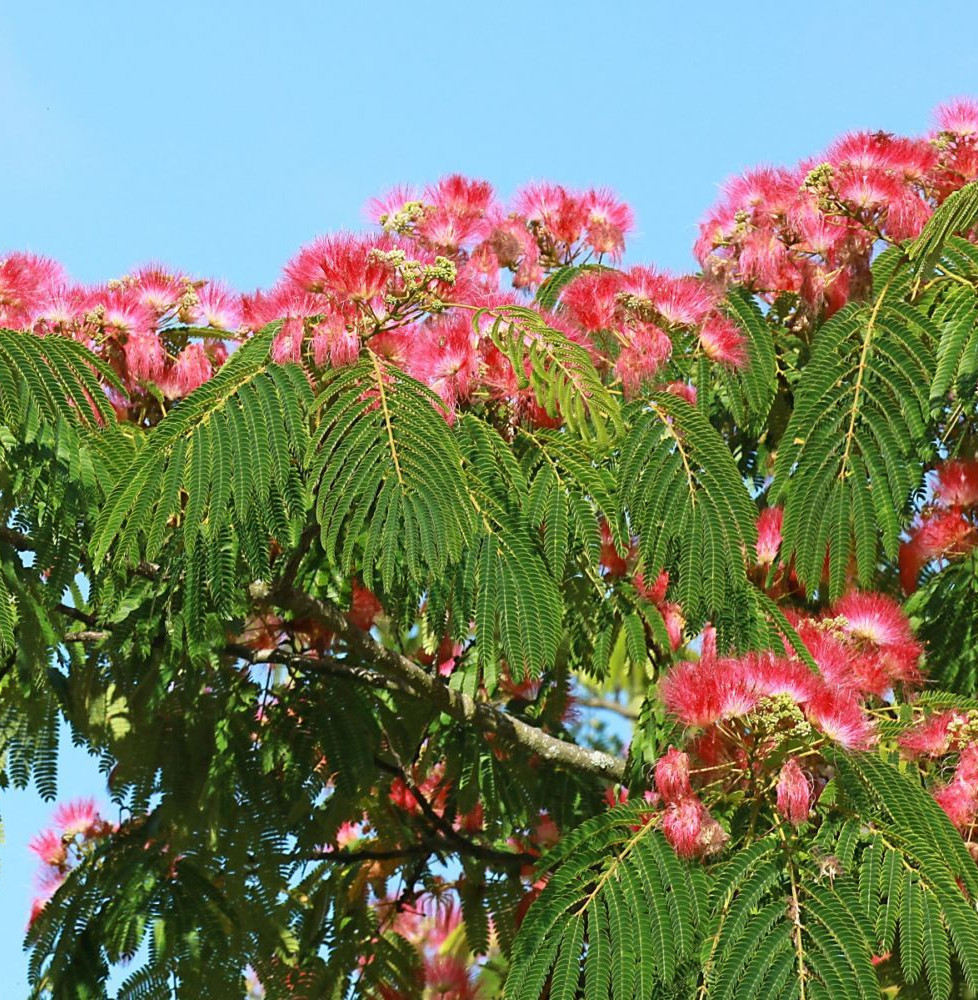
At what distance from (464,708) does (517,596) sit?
47.7 inches

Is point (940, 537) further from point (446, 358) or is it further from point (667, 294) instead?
point (446, 358)

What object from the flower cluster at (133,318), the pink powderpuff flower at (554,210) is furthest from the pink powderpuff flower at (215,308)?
the pink powderpuff flower at (554,210)

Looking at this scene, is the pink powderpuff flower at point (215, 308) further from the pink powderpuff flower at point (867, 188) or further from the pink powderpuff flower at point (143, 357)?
the pink powderpuff flower at point (867, 188)

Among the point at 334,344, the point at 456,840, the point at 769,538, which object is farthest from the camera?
the point at 456,840

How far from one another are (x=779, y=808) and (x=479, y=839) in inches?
87.0

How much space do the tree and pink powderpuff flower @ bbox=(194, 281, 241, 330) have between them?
0.01m

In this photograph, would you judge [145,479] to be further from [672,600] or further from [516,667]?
[672,600]

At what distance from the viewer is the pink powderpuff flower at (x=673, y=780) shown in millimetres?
4117

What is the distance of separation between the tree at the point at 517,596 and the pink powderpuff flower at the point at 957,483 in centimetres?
1

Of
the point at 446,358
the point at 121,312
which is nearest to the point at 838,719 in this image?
the point at 446,358

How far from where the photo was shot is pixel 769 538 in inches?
211

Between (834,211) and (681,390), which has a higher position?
(834,211)

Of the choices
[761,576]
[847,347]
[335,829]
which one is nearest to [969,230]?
[847,347]

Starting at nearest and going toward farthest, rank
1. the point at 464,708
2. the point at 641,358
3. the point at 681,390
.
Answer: the point at 641,358 → the point at 681,390 → the point at 464,708
